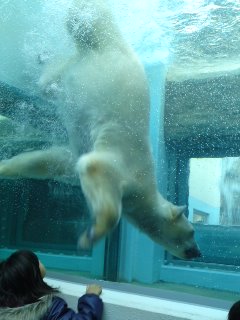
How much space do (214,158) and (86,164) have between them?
3646mm

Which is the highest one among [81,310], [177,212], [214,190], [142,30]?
[142,30]

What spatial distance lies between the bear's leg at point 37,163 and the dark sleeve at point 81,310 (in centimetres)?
157

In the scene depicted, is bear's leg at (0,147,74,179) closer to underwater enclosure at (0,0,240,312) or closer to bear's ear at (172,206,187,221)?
underwater enclosure at (0,0,240,312)

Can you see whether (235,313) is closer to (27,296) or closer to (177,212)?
(27,296)

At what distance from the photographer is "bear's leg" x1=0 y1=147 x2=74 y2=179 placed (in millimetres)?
3008

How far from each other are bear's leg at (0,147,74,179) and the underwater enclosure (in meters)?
0.87

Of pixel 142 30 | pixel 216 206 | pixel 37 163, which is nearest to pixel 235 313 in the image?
pixel 37 163

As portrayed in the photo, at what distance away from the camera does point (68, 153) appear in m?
3.17

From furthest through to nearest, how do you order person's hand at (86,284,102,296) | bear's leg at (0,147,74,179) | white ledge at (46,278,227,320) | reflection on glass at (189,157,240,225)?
1. reflection on glass at (189,157,240,225)
2. bear's leg at (0,147,74,179)
3. person's hand at (86,284,102,296)
4. white ledge at (46,278,227,320)

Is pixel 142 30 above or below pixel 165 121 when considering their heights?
above

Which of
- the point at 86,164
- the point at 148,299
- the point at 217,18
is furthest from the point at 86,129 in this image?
the point at 217,18

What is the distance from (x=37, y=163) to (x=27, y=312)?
1.75 metres

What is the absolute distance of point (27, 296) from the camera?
55.6 inches

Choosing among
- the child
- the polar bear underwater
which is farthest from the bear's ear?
the child
